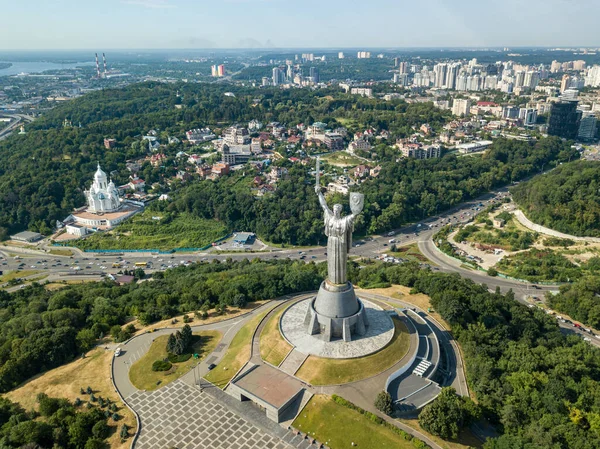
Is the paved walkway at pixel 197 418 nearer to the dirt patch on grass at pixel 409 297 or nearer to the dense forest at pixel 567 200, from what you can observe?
the dirt patch on grass at pixel 409 297

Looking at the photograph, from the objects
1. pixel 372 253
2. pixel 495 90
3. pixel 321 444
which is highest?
pixel 495 90

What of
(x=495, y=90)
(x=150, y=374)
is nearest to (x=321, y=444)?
(x=150, y=374)

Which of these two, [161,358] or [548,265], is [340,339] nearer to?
[161,358]

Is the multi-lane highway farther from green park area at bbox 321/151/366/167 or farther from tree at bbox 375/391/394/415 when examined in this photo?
tree at bbox 375/391/394/415

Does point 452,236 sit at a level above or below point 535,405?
below

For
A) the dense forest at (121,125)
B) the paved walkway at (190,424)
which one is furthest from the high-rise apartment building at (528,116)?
the paved walkway at (190,424)

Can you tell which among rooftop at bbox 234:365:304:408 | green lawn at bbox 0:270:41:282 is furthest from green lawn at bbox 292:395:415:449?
green lawn at bbox 0:270:41:282

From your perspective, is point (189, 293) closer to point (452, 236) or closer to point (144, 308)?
point (144, 308)
